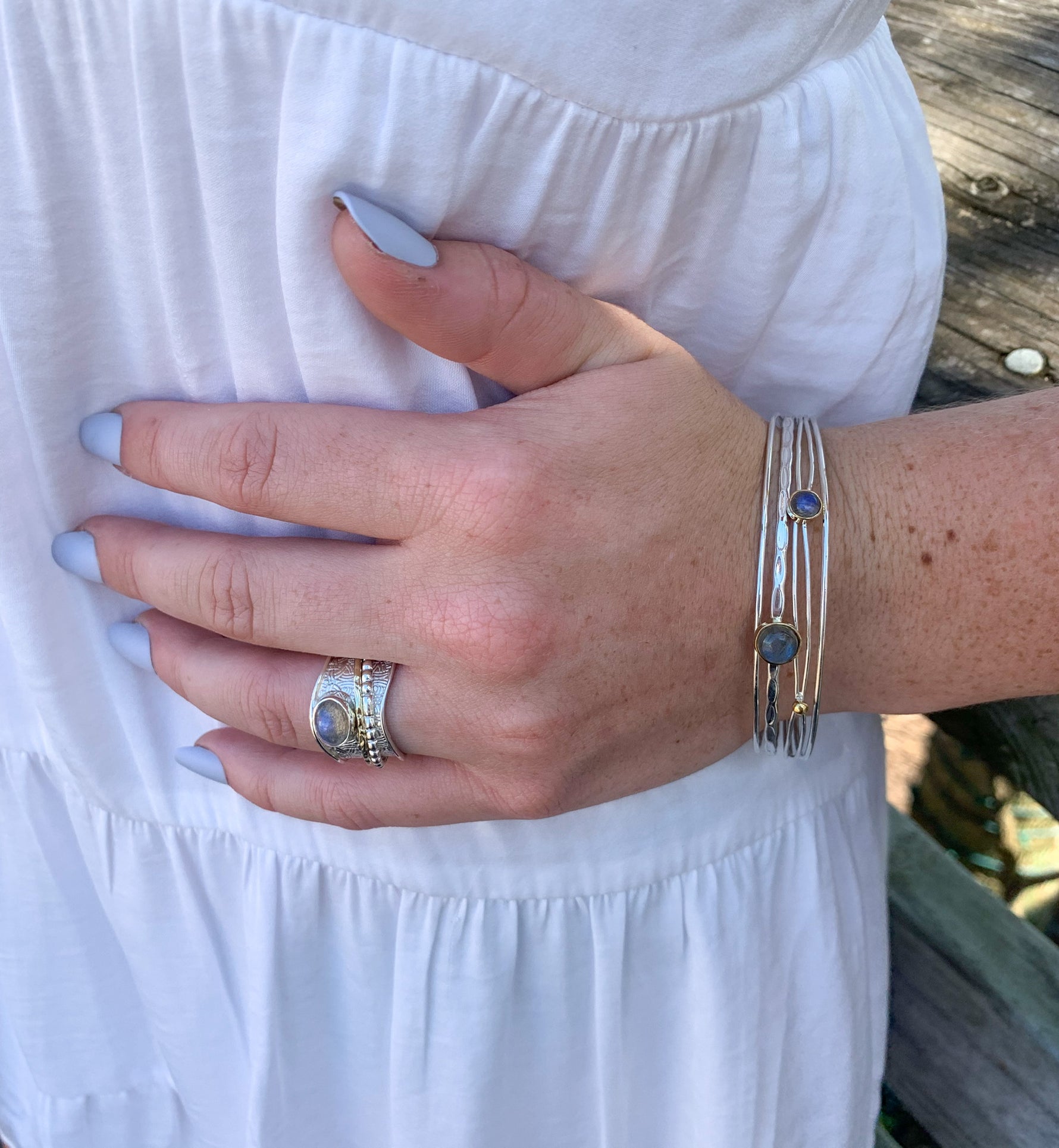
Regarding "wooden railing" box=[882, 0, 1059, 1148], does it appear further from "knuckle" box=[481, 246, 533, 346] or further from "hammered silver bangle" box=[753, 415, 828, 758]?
"knuckle" box=[481, 246, 533, 346]

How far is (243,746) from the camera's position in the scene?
76 centimetres

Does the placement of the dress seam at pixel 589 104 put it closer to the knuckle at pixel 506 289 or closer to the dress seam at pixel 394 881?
the knuckle at pixel 506 289

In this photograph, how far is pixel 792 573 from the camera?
0.68 m

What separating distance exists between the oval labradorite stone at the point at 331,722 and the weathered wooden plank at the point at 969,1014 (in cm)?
85

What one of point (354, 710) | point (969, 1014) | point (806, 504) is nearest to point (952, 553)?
point (806, 504)

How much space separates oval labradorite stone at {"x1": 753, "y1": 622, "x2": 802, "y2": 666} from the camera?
68cm

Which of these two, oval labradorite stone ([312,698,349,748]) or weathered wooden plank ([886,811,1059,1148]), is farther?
weathered wooden plank ([886,811,1059,1148])

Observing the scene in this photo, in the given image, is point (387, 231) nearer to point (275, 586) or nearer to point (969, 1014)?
point (275, 586)

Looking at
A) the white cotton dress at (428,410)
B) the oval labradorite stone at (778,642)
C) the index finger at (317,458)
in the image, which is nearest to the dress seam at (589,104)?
the white cotton dress at (428,410)

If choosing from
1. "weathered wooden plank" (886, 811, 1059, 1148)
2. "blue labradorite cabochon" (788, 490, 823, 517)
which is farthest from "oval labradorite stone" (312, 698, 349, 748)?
"weathered wooden plank" (886, 811, 1059, 1148)

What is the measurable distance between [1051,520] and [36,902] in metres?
0.91

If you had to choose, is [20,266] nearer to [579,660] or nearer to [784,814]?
[579,660]

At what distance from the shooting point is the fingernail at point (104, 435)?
67 centimetres

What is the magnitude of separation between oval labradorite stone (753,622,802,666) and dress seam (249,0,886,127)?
32 cm
